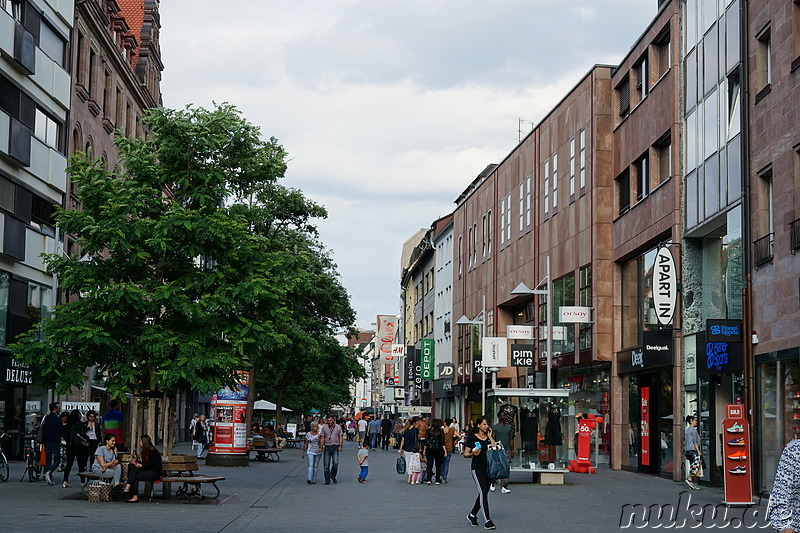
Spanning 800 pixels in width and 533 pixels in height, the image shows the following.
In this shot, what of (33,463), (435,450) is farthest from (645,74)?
(33,463)

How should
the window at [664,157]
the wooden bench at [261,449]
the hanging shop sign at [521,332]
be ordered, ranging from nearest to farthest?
the window at [664,157], the hanging shop sign at [521,332], the wooden bench at [261,449]

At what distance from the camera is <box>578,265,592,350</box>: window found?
40.3 m

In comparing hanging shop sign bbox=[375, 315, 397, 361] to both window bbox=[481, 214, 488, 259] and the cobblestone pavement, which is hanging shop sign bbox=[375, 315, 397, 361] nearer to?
window bbox=[481, 214, 488, 259]

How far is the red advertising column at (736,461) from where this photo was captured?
2147cm

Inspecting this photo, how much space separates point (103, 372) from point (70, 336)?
198 cm

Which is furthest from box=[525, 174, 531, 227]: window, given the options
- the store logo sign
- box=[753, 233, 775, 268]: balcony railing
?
box=[753, 233, 775, 268]: balcony railing

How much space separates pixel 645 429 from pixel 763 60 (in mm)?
13277

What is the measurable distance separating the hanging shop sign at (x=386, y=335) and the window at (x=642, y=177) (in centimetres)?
6317

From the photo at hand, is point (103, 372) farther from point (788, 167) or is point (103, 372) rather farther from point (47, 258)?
point (788, 167)

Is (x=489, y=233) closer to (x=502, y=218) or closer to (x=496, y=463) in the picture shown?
(x=502, y=218)

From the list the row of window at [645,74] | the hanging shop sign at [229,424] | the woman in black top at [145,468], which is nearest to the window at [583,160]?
the row of window at [645,74]

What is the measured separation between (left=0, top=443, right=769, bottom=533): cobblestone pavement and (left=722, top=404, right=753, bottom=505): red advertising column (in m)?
0.32

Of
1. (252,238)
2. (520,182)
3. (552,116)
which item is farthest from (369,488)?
(520,182)

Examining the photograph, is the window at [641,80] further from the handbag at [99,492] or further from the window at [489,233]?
the window at [489,233]
